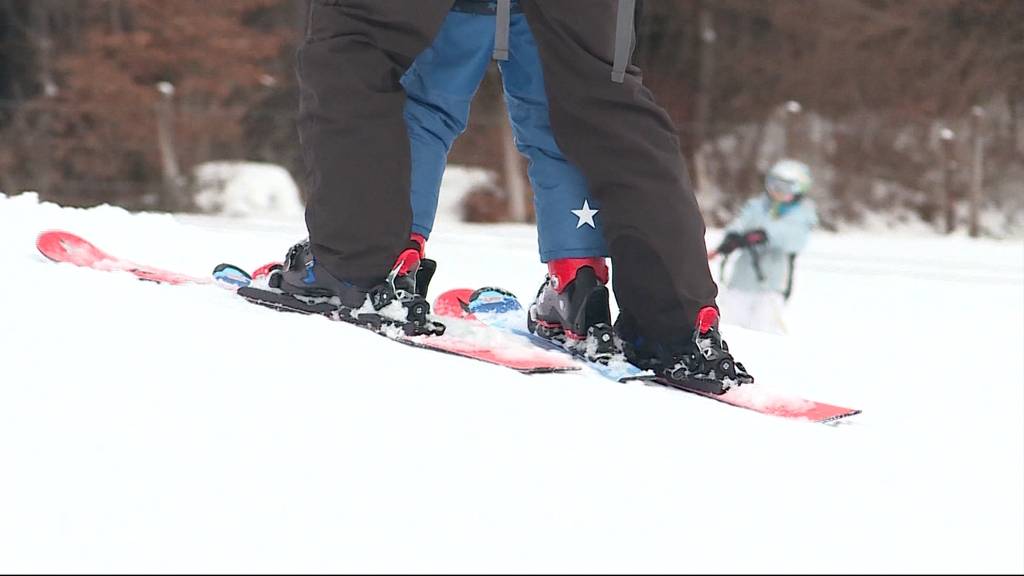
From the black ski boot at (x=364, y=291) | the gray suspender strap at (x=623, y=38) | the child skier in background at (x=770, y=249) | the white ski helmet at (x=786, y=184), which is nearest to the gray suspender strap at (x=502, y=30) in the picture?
the gray suspender strap at (x=623, y=38)

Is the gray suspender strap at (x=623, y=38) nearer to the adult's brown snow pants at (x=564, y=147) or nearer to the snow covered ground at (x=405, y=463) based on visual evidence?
the adult's brown snow pants at (x=564, y=147)

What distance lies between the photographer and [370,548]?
3.07ft

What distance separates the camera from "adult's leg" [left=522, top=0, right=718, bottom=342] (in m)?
1.75

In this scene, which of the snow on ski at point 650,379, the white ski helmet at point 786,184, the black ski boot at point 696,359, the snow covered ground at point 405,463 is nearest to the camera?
the snow covered ground at point 405,463

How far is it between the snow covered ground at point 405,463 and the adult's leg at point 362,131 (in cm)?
20

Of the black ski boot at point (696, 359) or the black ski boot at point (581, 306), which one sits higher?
the black ski boot at point (581, 306)

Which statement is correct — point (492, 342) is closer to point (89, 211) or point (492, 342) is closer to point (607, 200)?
point (607, 200)

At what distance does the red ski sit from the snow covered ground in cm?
27

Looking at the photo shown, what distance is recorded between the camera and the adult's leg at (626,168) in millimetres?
1748

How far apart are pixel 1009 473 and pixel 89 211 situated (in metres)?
2.36

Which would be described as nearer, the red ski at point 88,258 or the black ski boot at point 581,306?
the black ski boot at point 581,306

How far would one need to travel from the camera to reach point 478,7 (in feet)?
6.05

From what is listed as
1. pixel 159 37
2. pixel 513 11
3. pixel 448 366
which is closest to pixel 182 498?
pixel 448 366

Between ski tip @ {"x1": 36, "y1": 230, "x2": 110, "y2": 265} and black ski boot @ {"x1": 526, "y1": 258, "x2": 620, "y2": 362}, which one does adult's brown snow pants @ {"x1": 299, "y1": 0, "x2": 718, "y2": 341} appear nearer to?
black ski boot @ {"x1": 526, "y1": 258, "x2": 620, "y2": 362}
